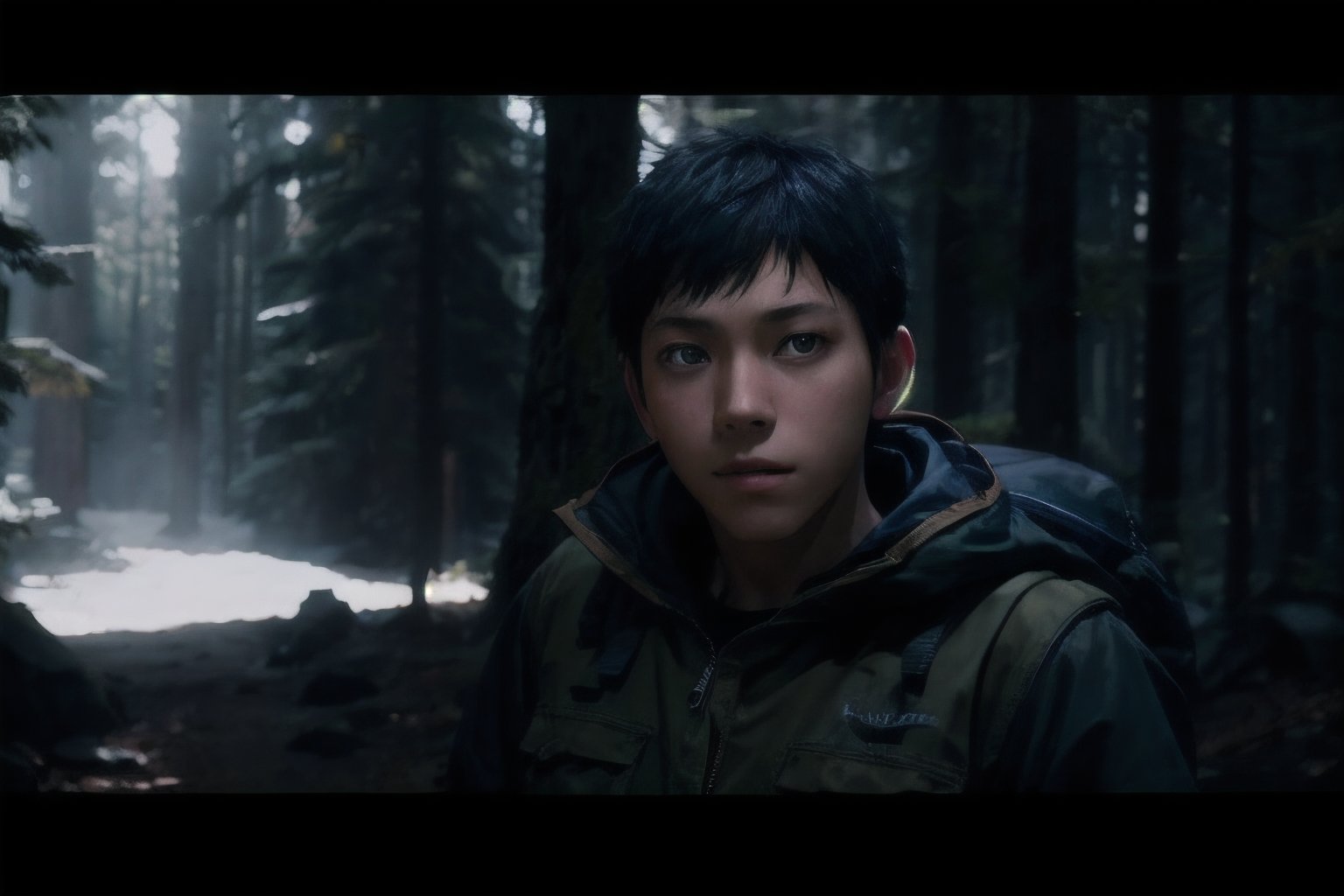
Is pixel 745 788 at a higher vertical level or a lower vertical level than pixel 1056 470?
lower

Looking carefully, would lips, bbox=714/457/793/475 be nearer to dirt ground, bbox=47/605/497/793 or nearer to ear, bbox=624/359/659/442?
ear, bbox=624/359/659/442

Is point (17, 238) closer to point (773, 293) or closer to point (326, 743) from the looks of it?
point (326, 743)

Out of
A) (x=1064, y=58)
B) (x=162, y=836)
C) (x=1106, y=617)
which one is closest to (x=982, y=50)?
(x=1064, y=58)

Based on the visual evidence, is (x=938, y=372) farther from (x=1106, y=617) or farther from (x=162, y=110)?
(x=1106, y=617)

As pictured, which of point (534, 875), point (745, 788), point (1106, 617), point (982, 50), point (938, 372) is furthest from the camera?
point (938, 372)

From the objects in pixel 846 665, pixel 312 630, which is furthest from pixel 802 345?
pixel 312 630

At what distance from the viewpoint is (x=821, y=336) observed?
203 centimetres

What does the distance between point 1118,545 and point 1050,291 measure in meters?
4.09

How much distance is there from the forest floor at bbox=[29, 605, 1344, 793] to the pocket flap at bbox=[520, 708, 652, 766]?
5.11 ft

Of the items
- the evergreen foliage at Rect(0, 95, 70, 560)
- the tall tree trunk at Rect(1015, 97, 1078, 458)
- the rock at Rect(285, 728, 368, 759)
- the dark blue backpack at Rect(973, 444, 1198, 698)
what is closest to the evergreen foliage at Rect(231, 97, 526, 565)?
the rock at Rect(285, 728, 368, 759)

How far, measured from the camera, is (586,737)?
80.1 inches

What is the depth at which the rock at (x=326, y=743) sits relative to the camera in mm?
3646

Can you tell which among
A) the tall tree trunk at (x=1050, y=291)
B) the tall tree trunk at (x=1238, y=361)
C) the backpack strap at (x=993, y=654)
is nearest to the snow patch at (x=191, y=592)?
the backpack strap at (x=993, y=654)

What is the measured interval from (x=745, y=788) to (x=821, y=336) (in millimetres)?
802
